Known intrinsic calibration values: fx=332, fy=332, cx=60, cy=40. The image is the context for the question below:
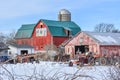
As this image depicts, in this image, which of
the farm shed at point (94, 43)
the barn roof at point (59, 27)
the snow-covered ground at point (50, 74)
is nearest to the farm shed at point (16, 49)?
the barn roof at point (59, 27)

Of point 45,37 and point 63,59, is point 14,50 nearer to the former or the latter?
point 45,37

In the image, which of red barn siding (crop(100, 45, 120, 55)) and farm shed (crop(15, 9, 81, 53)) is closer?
red barn siding (crop(100, 45, 120, 55))

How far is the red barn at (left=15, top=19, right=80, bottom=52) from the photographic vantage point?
5956 centimetres

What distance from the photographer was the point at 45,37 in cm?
5988

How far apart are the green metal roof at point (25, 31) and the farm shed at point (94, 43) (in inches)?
582

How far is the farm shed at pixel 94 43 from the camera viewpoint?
44.0m

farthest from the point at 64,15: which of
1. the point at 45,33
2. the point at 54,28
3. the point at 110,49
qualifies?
the point at 110,49

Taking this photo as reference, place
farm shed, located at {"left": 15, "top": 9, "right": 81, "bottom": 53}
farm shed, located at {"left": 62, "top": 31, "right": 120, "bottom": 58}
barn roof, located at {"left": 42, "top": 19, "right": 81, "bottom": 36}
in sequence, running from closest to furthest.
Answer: farm shed, located at {"left": 62, "top": 31, "right": 120, "bottom": 58}
farm shed, located at {"left": 15, "top": 9, "right": 81, "bottom": 53}
barn roof, located at {"left": 42, "top": 19, "right": 81, "bottom": 36}

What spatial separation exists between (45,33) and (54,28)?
188 centimetres

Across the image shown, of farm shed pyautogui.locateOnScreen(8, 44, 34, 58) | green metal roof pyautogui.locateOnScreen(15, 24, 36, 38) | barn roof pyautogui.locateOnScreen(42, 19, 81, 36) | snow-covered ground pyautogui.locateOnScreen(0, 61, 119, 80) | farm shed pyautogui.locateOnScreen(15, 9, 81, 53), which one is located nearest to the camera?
snow-covered ground pyautogui.locateOnScreen(0, 61, 119, 80)

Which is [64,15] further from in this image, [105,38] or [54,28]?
[105,38]

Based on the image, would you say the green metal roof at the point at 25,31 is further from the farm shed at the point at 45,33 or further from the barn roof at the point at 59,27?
the barn roof at the point at 59,27

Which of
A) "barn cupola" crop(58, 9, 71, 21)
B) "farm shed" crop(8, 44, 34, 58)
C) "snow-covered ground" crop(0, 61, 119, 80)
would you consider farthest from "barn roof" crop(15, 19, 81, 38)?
"snow-covered ground" crop(0, 61, 119, 80)

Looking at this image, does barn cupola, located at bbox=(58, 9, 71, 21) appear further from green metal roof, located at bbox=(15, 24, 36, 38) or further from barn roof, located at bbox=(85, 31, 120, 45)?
barn roof, located at bbox=(85, 31, 120, 45)
